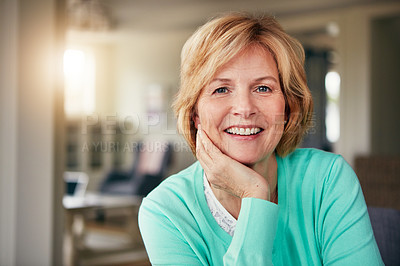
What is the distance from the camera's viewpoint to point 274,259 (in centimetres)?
109

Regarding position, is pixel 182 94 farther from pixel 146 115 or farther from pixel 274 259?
pixel 146 115

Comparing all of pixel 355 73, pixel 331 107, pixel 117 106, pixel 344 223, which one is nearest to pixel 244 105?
pixel 344 223

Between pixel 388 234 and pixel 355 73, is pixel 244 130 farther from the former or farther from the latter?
pixel 355 73

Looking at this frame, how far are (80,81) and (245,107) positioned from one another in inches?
300

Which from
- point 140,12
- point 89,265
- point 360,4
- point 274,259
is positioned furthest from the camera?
point 140,12

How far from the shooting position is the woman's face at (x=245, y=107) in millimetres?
1089

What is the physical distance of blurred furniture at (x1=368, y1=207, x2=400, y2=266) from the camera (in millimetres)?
1224

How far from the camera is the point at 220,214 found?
3.67 ft

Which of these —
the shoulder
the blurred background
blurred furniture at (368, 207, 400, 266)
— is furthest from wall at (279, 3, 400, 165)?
the shoulder

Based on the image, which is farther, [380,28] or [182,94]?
[380,28]

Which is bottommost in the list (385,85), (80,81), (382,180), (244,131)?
(382,180)

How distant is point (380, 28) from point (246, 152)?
5.36 metres

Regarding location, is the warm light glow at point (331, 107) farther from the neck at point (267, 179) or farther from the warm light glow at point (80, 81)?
the neck at point (267, 179)

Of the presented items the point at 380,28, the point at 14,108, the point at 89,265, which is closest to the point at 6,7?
the point at 14,108
